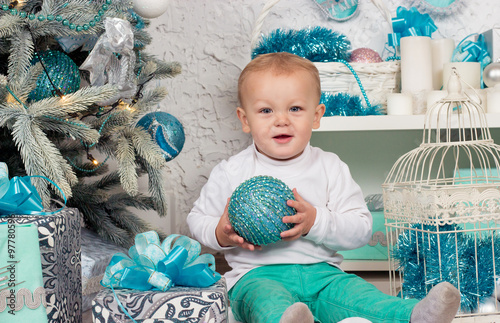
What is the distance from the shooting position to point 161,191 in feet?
4.77

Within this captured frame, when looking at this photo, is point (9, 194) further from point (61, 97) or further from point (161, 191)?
point (161, 191)

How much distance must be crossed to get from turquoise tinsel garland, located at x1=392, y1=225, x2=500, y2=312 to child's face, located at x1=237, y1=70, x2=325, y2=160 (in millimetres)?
366

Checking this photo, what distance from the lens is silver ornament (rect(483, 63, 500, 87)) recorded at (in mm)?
1691

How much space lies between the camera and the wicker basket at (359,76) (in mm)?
1741

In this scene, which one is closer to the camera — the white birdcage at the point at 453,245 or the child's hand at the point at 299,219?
the child's hand at the point at 299,219

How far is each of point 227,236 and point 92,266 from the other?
0.39 meters

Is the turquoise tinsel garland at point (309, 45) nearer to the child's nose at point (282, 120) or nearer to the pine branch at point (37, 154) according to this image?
the child's nose at point (282, 120)

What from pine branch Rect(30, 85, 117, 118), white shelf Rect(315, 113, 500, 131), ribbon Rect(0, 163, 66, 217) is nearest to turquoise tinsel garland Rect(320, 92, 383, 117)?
white shelf Rect(315, 113, 500, 131)

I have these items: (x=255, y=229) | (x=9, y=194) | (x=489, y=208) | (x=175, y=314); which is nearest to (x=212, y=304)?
(x=175, y=314)

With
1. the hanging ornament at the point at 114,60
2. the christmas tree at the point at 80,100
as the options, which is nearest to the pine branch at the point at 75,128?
the christmas tree at the point at 80,100

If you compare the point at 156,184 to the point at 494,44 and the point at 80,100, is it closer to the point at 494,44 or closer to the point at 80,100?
the point at 80,100

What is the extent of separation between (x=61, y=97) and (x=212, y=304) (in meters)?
0.62

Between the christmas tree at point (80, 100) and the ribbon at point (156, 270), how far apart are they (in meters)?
0.24

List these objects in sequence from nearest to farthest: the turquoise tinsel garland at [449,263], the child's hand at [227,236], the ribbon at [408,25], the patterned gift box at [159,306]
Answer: the patterned gift box at [159,306] → the child's hand at [227,236] → the turquoise tinsel garland at [449,263] → the ribbon at [408,25]
